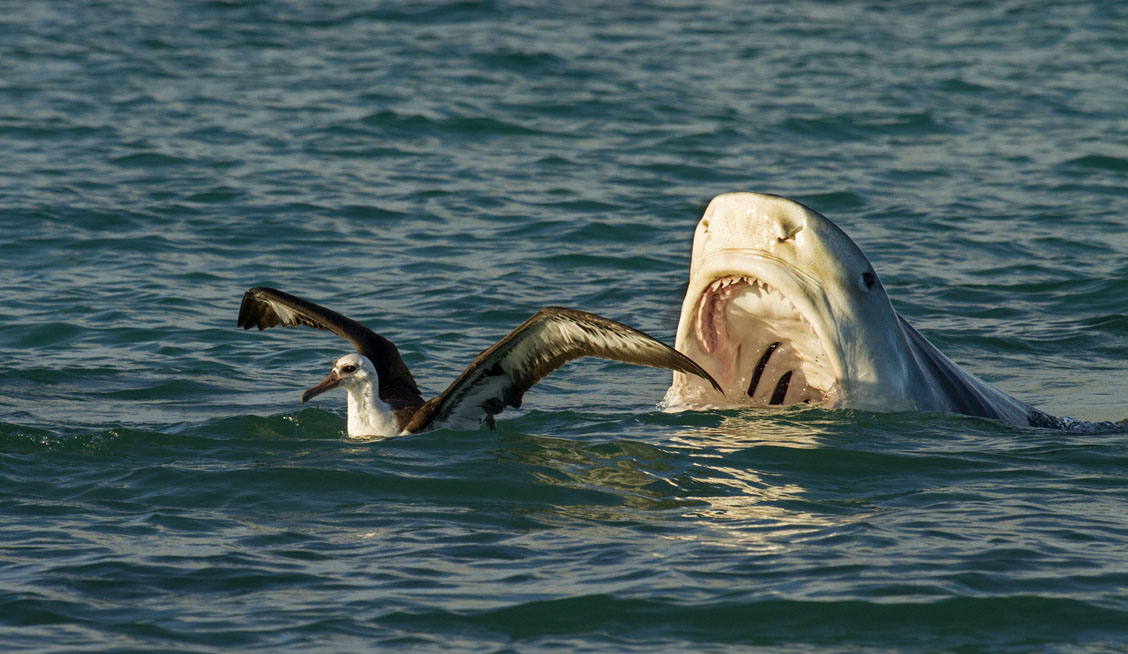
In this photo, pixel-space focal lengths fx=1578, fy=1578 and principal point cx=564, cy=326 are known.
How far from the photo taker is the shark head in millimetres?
6496

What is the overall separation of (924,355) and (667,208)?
757 cm

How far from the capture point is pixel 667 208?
14.8 metres

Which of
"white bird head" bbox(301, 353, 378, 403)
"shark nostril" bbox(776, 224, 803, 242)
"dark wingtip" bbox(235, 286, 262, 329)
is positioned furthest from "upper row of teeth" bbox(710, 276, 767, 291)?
"dark wingtip" bbox(235, 286, 262, 329)

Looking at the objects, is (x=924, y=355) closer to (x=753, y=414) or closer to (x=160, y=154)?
(x=753, y=414)

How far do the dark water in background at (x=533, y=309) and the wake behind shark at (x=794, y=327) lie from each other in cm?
19

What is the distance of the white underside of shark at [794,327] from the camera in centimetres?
650

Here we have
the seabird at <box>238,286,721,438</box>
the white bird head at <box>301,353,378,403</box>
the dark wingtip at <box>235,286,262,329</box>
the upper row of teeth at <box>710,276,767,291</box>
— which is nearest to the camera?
the upper row of teeth at <box>710,276,767,291</box>

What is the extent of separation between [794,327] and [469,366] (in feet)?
5.39

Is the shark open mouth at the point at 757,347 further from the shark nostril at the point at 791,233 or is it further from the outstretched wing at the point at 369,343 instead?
the outstretched wing at the point at 369,343

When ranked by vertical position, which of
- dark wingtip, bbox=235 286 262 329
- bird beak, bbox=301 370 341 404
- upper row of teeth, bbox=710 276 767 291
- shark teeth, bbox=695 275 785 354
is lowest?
bird beak, bbox=301 370 341 404

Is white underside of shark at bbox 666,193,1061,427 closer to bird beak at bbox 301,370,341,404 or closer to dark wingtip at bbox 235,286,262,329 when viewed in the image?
bird beak at bbox 301,370,341,404

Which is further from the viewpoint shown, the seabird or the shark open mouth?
the seabird

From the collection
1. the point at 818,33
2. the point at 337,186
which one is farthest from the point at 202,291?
the point at 818,33

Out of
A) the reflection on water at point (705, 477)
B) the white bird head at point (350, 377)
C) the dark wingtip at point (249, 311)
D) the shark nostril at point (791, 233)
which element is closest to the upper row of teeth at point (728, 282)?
the shark nostril at point (791, 233)
